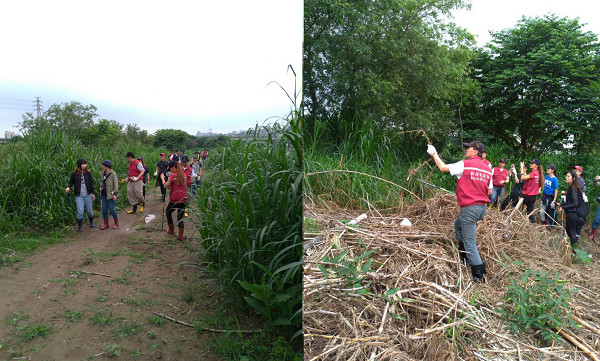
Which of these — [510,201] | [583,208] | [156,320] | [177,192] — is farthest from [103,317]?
[177,192]

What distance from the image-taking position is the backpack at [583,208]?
4.67ft

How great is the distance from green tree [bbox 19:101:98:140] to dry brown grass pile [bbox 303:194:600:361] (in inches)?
59.2

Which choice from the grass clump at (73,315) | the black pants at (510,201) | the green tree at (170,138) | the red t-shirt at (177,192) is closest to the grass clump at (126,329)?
the grass clump at (73,315)

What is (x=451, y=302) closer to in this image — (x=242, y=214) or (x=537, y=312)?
(x=537, y=312)

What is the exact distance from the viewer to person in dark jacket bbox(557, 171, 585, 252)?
1.41m

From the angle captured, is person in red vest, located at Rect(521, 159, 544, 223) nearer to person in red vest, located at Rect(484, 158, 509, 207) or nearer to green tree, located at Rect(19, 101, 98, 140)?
person in red vest, located at Rect(484, 158, 509, 207)

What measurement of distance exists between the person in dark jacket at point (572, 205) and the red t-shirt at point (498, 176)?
0.78ft

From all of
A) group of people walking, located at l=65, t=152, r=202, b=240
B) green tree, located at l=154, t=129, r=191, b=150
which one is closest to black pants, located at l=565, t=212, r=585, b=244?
green tree, located at l=154, t=129, r=191, b=150

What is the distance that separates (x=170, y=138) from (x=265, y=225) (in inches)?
29.2

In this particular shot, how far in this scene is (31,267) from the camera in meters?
1.67

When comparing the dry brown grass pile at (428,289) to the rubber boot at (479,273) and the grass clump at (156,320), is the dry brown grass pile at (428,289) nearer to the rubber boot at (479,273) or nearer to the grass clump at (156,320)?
the rubber boot at (479,273)

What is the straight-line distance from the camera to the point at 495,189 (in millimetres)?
1548

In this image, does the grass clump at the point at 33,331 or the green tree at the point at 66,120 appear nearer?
the grass clump at the point at 33,331

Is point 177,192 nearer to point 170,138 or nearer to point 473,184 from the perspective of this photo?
point 170,138
